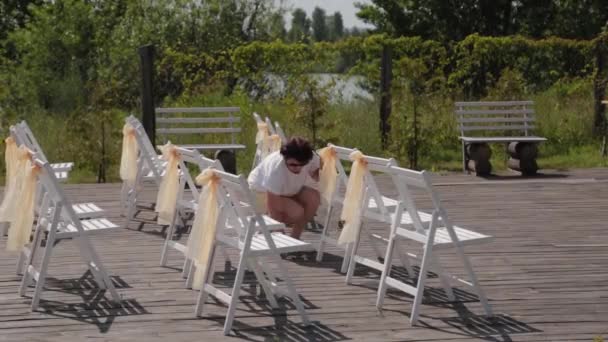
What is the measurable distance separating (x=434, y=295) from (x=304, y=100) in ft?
24.3

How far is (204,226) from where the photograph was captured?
6.87m

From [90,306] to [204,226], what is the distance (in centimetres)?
89

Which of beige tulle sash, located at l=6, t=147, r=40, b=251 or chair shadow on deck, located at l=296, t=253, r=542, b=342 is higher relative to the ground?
beige tulle sash, located at l=6, t=147, r=40, b=251

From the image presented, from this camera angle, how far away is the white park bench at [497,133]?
45.0ft

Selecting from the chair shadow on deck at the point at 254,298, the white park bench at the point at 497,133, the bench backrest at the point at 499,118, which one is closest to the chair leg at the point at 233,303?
the chair shadow on deck at the point at 254,298

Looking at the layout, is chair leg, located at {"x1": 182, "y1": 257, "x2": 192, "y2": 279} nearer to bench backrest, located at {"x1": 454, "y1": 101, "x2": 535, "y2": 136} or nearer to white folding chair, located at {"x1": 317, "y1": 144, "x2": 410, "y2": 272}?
white folding chair, located at {"x1": 317, "y1": 144, "x2": 410, "y2": 272}

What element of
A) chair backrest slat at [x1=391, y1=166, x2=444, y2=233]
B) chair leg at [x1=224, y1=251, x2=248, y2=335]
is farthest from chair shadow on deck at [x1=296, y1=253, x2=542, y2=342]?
chair leg at [x1=224, y1=251, x2=248, y2=335]

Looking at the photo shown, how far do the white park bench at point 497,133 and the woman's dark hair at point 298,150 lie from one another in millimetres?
5696

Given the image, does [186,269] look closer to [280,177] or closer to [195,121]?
[280,177]

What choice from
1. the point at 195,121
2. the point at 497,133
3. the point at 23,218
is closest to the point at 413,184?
the point at 23,218

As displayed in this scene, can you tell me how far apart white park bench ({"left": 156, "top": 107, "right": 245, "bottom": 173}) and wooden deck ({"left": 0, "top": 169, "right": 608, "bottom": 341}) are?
2.97m

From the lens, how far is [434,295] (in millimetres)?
7402

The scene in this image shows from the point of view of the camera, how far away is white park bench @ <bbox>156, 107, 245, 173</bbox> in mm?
13188

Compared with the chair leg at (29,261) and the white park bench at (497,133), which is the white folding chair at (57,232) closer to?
the chair leg at (29,261)
